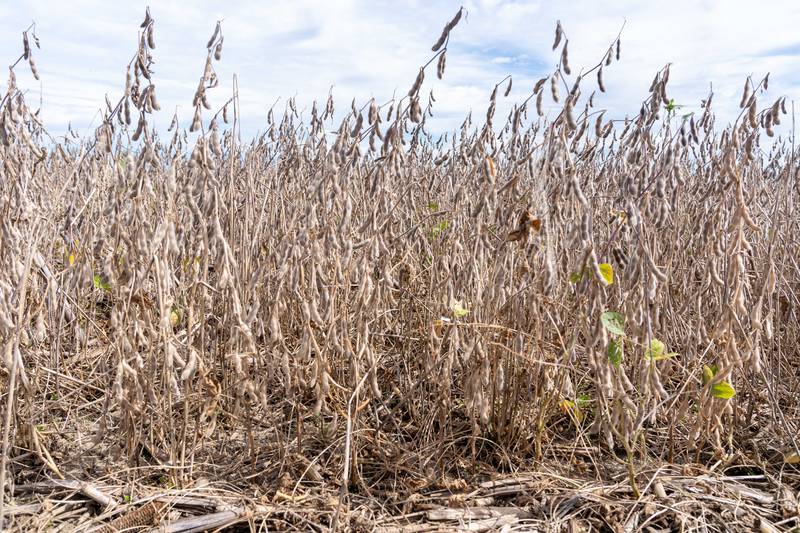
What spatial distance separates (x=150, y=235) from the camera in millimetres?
1644

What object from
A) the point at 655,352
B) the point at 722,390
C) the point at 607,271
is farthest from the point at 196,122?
the point at 722,390

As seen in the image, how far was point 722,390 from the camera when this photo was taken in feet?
5.42

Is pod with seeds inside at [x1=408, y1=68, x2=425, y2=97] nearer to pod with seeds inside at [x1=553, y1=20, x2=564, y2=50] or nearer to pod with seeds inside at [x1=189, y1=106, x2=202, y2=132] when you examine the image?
pod with seeds inside at [x1=553, y1=20, x2=564, y2=50]

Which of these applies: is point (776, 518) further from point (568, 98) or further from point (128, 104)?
point (128, 104)

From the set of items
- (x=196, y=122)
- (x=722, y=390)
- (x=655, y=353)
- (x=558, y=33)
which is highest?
(x=558, y=33)

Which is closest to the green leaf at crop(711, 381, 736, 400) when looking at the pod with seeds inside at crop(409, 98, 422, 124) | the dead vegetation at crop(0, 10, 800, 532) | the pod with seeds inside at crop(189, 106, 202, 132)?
the dead vegetation at crop(0, 10, 800, 532)

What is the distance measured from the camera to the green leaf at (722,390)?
5.38ft

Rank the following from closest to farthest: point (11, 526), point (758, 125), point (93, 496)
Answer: point (11, 526) < point (93, 496) < point (758, 125)

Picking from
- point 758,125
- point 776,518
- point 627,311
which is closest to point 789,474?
point 776,518

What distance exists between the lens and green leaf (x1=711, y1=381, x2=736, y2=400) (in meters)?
1.64

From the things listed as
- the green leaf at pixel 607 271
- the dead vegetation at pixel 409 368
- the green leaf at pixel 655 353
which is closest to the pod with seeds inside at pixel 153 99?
the dead vegetation at pixel 409 368

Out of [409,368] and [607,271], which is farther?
[409,368]

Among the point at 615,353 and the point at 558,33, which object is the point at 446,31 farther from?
the point at 615,353

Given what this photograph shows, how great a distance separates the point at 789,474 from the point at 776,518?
22cm
